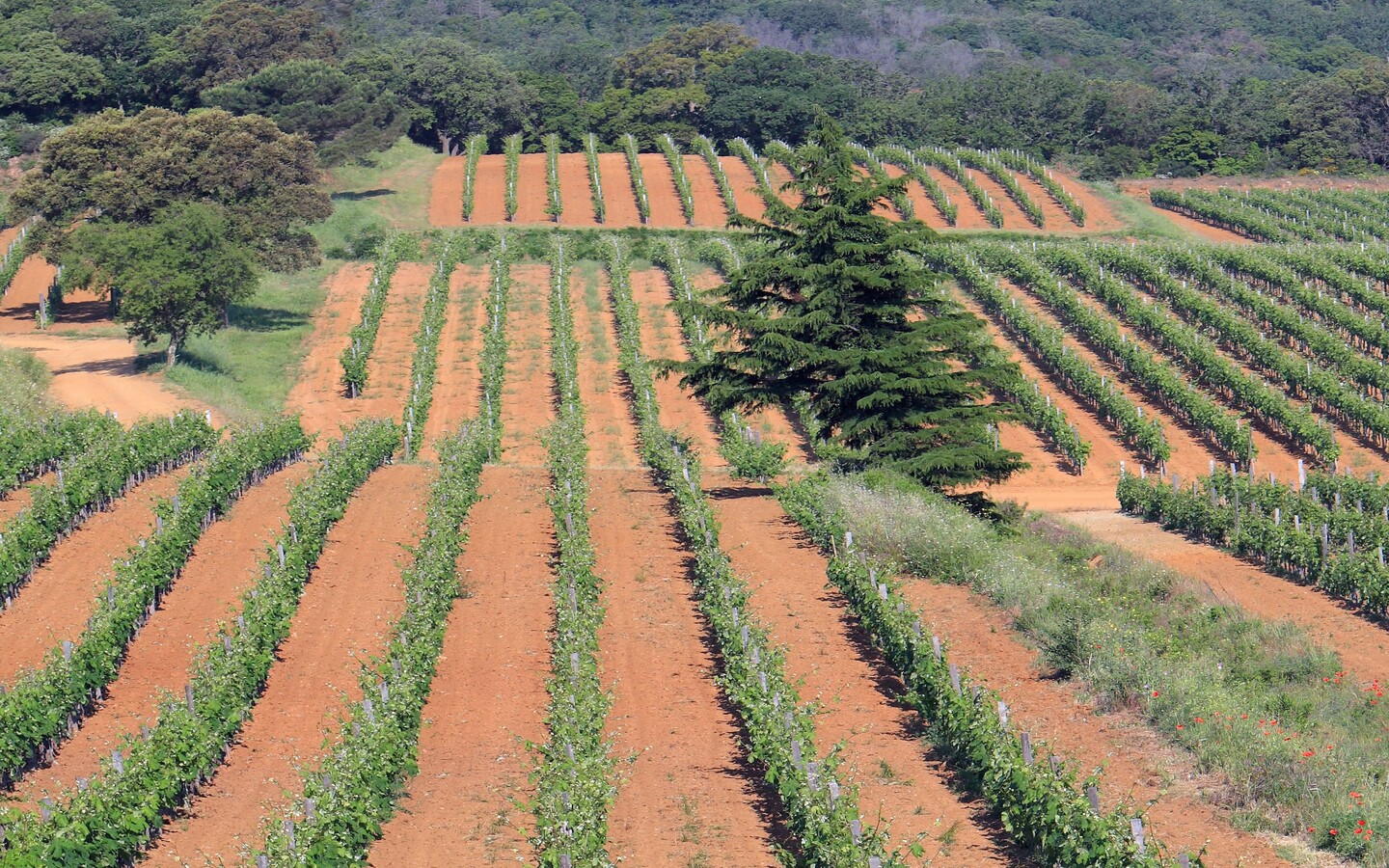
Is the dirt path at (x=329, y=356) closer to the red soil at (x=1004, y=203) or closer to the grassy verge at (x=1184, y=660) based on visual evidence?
the grassy verge at (x=1184, y=660)

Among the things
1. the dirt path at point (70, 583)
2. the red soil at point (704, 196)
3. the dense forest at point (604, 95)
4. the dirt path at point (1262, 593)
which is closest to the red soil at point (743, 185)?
the red soil at point (704, 196)

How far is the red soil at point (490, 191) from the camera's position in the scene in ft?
259

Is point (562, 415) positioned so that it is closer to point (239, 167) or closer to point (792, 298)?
point (792, 298)

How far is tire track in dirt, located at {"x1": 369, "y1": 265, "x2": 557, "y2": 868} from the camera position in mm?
19219

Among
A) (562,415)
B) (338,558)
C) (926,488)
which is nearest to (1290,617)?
(926,488)

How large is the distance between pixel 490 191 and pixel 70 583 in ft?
186

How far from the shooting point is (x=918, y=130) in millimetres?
108812

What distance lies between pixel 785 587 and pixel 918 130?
275 ft

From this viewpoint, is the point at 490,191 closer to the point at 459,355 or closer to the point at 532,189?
the point at 532,189

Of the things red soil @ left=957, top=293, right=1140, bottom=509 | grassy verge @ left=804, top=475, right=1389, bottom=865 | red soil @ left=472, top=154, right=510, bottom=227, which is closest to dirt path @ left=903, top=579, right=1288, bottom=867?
grassy verge @ left=804, top=475, right=1389, bottom=865

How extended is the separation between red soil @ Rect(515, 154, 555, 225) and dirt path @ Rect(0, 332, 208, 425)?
83.8ft

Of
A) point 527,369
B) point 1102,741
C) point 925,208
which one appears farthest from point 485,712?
point 925,208

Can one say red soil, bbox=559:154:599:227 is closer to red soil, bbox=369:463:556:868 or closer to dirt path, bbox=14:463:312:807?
dirt path, bbox=14:463:312:807

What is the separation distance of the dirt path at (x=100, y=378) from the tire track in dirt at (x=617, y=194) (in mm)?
27267
